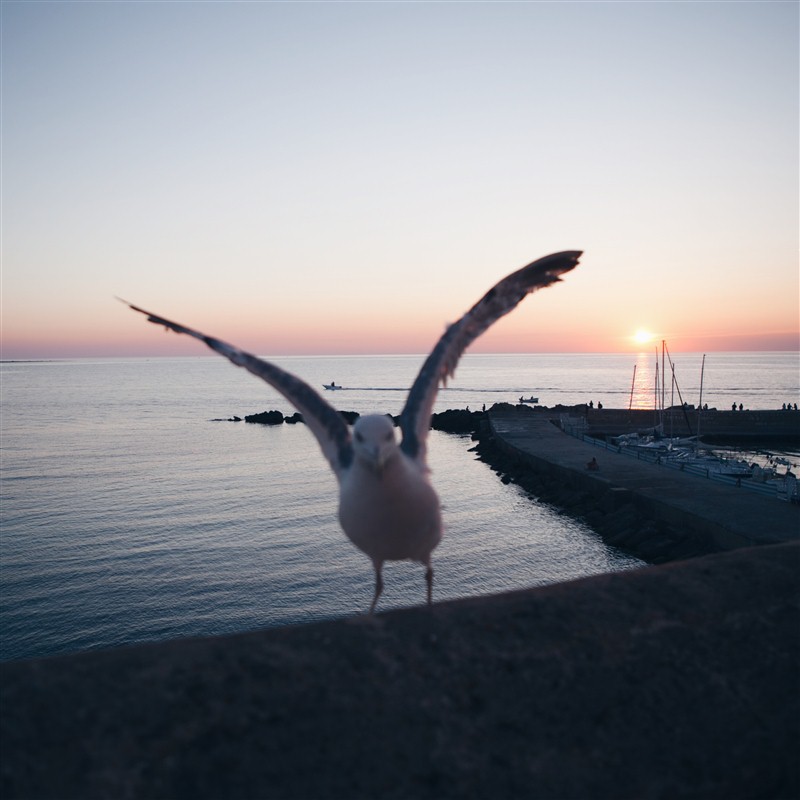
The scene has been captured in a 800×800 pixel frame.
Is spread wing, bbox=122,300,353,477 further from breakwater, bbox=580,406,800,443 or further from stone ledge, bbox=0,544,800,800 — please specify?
breakwater, bbox=580,406,800,443

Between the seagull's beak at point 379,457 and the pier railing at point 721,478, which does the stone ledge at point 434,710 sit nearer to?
the seagull's beak at point 379,457

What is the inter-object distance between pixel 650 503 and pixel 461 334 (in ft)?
73.0

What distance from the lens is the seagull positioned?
4.46m

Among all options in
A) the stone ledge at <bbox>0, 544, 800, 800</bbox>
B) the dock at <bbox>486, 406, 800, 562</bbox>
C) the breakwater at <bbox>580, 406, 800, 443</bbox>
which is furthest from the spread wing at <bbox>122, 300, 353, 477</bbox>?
the breakwater at <bbox>580, 406, 800, 443</bbox>

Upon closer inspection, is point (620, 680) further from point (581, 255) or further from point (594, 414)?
point (594, 414)

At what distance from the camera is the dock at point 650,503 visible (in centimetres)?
2008

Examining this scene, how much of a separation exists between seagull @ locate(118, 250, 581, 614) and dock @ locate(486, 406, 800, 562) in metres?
10.9

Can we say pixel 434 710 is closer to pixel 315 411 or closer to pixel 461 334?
pixel 315 411

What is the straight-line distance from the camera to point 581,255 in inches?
267

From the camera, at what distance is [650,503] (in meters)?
25.7

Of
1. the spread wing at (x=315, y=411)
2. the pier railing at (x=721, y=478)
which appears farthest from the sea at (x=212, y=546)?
the pier railing at (x=721, y=478)

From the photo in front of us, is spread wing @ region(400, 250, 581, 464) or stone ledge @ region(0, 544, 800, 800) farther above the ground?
spread wing @ region(400, 250, 581, 464)

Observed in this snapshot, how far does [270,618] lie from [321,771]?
66.7 feet

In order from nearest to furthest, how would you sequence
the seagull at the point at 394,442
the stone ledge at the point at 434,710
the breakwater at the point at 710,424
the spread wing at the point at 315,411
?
the stone ledge at the point at 434,710, the seagull at the point at 394,442, the spread wing at the point at 315,411, the breakwater at the point at 710,424
